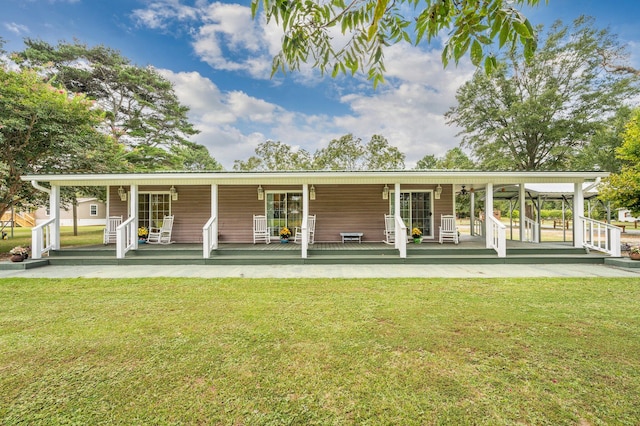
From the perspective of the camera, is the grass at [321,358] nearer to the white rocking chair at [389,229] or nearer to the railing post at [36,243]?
the railing post at [36,243]

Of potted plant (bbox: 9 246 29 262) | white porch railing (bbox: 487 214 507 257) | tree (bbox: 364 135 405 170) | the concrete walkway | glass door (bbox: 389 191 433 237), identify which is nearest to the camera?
the concrete walkway

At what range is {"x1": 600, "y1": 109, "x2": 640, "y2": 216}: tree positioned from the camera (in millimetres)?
7773

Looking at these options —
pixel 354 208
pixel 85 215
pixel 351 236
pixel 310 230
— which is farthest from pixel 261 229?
pixel 85 215

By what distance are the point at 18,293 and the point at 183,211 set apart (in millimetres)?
5219

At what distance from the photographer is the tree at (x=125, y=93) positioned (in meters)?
17.3

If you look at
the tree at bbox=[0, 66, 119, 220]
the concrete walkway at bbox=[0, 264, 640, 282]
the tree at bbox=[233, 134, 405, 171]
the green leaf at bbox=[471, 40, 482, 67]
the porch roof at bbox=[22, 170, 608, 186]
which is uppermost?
the tree at bbox=[233, 134, 405, 171]

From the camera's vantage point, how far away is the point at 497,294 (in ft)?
15.8

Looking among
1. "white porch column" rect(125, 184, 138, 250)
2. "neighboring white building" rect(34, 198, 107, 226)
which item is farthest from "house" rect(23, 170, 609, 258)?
"neighboring white building" rect(34, 198, 107, 226)

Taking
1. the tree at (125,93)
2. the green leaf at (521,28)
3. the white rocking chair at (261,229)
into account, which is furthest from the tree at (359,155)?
the green leaf at (521,28)

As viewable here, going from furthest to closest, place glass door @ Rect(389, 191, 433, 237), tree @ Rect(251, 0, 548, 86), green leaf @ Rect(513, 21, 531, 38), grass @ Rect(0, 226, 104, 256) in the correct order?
grass @ Rect(0, 226, 104, 256) < glass door @ Rect(389, 191, 433, 237) < tree @ Rect(251, 0, 548, 86) < green leaf @ Rect(513, 21, 531, 38)

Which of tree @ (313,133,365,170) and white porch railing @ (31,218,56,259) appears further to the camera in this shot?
tree @ (313,133,365,170)

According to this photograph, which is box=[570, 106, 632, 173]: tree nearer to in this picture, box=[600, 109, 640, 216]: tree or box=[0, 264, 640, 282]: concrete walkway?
box=[600, 109, 640, 216]: tree

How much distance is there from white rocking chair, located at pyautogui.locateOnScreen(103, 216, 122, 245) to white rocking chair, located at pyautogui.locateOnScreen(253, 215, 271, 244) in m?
4.80

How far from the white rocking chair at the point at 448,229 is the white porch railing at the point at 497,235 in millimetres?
1247
